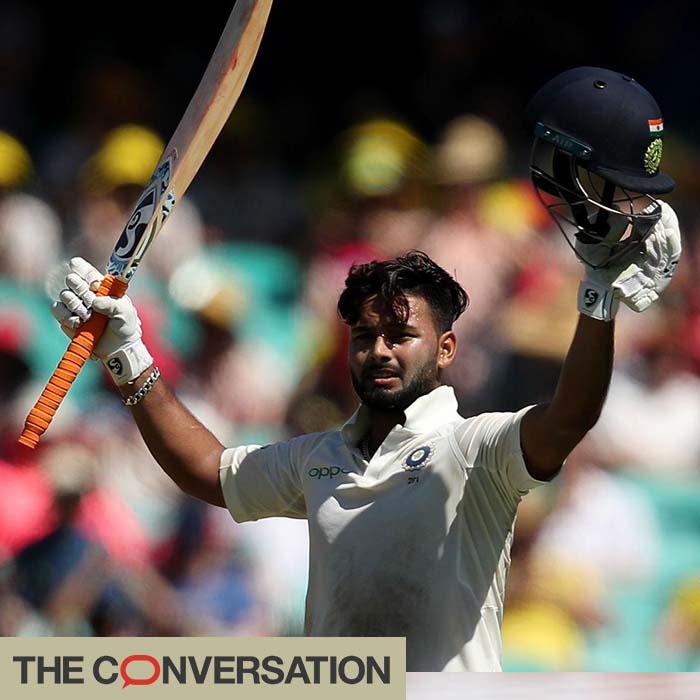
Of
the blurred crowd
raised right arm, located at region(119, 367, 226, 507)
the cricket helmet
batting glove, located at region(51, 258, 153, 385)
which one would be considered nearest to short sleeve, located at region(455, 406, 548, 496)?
the cricket helmet

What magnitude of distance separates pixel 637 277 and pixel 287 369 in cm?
208

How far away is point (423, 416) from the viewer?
285 centimetres

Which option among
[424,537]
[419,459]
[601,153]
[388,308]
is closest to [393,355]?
[388,308]

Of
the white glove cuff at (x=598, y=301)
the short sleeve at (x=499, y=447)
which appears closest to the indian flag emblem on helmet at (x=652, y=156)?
the white glove cuff at (x=598, y=301)

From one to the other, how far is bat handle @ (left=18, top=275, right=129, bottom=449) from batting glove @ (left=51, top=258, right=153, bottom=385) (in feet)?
0.05

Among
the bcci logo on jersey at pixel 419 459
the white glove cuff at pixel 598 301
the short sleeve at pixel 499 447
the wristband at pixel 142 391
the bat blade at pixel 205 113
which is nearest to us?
the white glove cuff at pixel 598 301

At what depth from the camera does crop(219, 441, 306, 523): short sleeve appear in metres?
3.01

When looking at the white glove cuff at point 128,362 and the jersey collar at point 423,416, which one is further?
the white glove cuff at point 128,362

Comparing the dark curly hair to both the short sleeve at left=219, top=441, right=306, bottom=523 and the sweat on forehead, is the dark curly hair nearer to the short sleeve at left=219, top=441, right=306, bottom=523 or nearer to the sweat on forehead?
the sweat on forehead

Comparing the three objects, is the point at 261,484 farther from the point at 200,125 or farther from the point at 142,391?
the point at 200,125

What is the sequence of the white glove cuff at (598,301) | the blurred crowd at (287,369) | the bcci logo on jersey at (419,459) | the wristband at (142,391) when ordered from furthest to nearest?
1. the blurred crowd at (287,369)
2. the wristband at (142,391)
3. the bcci logo on jersey at (419,459)
4. the white glove cuff at (598,301)

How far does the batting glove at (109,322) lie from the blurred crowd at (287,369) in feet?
4.21

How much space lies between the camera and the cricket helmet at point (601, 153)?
2480 mm

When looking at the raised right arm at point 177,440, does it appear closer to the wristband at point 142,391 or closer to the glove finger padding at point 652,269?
the wristband at point 142,391
